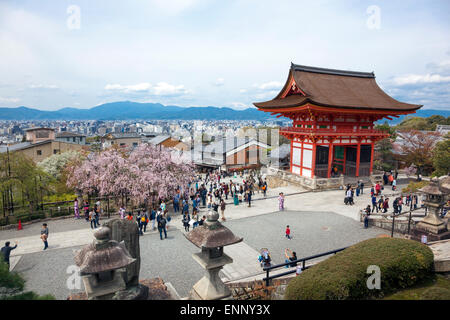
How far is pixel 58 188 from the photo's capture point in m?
23.1

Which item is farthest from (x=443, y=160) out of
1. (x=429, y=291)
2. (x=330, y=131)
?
(x=429, y=291)

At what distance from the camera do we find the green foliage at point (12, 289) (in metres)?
4.59

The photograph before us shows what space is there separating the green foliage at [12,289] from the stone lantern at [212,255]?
3.11m

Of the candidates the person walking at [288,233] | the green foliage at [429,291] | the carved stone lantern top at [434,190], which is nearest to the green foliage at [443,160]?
the carved stone lantern top at [434,190]

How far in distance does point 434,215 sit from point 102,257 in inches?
563

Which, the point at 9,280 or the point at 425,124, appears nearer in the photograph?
the point at 9,280

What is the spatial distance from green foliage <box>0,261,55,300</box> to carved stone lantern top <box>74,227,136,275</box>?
2.48 feet

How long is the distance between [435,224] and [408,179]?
19.2 metres

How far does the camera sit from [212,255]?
6.62 meters

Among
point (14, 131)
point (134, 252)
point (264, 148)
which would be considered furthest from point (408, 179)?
point (14, 131)

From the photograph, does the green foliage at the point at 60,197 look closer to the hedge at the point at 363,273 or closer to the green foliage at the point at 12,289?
the green foliage at the point at 12,289

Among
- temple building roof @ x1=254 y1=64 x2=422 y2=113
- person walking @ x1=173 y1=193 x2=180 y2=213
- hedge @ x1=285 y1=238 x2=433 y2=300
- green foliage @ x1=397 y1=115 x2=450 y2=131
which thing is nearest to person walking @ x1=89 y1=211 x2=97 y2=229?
person walking @ x1=173 y1=193 x2=180 y2=213

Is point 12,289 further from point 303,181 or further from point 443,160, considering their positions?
point 443,160

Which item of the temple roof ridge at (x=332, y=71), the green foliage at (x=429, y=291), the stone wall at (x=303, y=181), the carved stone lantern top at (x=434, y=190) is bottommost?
the stone wall at (x=303, y=181)
